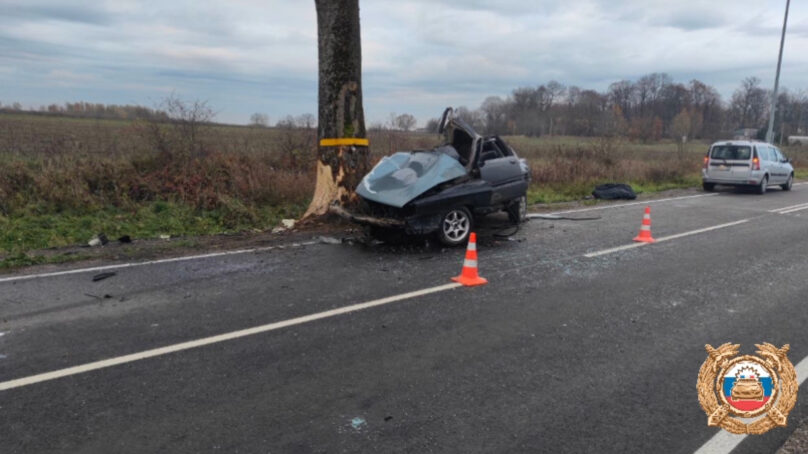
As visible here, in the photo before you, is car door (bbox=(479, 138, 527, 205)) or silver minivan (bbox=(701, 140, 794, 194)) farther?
silver minivan (bbox=(701, 140, 794, 194))

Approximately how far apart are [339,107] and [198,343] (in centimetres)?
670

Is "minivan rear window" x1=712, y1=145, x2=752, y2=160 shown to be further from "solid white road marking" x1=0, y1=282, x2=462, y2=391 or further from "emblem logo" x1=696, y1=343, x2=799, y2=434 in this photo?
"emblem logo" x1=696, y1=343, x2=799, y2=434

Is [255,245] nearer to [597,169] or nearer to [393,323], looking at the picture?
[393,323]

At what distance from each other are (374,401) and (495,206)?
6428mm

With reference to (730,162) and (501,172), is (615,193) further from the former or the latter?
(501,172)

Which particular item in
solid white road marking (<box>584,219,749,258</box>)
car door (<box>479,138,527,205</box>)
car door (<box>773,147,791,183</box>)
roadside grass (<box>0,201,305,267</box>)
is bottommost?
solid white road marking (<box>584,219,749,258</box>)

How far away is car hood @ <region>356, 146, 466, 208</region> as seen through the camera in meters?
8.22

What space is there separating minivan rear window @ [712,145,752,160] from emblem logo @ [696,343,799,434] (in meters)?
16.8

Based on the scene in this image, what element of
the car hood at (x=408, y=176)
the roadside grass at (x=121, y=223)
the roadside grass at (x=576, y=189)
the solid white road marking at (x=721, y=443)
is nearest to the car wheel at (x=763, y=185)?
the roadside grass at (x=576, y=189)

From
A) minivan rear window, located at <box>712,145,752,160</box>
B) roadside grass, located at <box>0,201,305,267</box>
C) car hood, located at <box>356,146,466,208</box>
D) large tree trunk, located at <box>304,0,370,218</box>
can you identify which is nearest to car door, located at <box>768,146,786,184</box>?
minivan rear window, located at <box>712,145,752,160</box>

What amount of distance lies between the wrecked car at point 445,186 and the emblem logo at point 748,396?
5032mm

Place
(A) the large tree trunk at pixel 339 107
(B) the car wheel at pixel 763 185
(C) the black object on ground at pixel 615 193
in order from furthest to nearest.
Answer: (B) the car wheel at pixel 763 185
(C) the black object on ground at pixel 615 193
(A) the large tree trunk at pixel 339 107

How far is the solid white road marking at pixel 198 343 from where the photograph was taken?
12.8 feet

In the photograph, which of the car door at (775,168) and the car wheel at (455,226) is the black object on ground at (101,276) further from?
the car door at (775,168)
